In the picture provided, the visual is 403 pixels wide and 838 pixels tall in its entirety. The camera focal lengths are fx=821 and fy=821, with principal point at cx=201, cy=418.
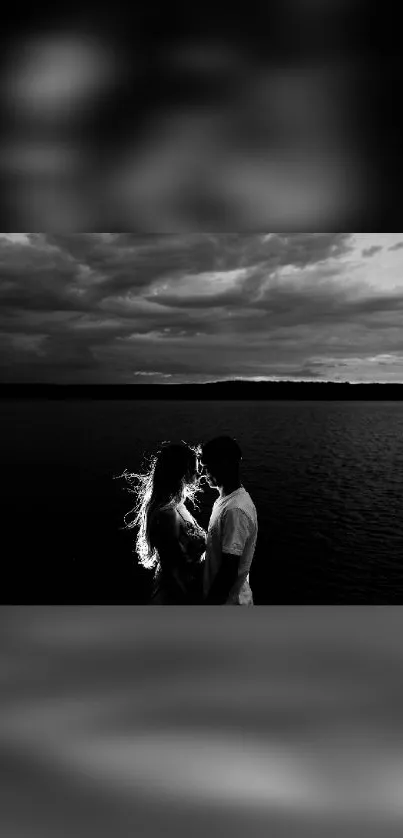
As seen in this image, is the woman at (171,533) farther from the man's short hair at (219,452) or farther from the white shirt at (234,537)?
the man's short hair at (219,452)

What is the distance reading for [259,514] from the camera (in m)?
25.1

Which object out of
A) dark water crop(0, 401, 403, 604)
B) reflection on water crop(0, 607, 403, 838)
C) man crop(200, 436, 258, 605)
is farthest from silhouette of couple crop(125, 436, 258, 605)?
dark water crop(0, 401, 403, 604)

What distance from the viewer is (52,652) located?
2.93 metres

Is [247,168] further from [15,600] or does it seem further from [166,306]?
[166,306]

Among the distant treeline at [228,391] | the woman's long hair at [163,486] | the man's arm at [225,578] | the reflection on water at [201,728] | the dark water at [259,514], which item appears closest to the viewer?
the reflection on water at [201,728]

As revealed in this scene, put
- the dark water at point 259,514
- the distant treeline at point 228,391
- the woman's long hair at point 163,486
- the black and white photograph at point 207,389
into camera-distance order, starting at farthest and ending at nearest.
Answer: the distant treeline at point 228,391, the black and white photograph at point 207,389, the dark water at point 259,514, the woman's long hair at point 163,486

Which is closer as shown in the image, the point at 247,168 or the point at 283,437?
the point at 247,168

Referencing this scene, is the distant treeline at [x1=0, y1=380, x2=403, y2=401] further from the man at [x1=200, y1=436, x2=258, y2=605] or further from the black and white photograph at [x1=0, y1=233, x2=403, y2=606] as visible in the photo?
the man at [x1=200, y1=436, x2=258, y2=605]

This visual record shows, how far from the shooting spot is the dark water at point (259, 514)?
20.7m

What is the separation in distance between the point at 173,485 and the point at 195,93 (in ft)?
4.22

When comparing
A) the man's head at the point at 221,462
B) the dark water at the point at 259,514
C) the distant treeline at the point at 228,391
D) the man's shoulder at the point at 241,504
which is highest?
the man's head at the point at 221,462

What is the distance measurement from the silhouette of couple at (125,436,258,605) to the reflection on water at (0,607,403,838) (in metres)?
0.26

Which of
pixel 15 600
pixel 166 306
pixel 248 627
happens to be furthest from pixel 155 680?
pixel 166 306

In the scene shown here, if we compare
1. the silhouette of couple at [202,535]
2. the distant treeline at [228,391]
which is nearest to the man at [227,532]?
the silhouette of couple at [202,535]
